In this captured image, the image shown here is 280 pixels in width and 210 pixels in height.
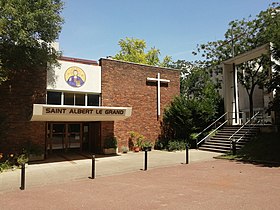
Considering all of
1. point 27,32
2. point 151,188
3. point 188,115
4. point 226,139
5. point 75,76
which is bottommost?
point 151,188

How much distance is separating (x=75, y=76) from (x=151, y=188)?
1029cm

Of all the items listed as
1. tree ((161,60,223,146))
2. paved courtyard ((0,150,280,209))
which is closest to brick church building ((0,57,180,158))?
tree ((161,60,223,146))

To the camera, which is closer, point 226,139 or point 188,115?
point 226,139

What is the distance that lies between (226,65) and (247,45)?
5422 mm

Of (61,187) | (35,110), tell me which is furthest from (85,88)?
(61,187)

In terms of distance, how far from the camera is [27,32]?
37.3 feet

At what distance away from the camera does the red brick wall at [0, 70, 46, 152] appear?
13.8 m

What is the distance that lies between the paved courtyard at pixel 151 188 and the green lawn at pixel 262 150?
1602mm

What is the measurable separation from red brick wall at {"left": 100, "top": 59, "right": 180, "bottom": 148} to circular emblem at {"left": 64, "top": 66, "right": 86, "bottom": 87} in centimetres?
148

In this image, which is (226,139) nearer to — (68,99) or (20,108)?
(68,99)

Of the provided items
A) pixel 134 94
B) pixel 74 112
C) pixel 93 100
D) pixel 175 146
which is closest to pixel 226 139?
pixel 175 146

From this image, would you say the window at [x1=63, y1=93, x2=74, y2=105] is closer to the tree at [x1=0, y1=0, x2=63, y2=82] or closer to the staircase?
the tree at [x1=0, y1=0, x2=63, y2=82]

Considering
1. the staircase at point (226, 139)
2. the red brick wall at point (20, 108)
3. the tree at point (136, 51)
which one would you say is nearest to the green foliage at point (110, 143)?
the red brick wall at point (20, 108)

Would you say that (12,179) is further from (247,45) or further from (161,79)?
(247,45)
